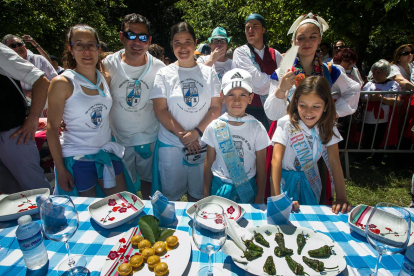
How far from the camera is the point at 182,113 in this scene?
2.56m

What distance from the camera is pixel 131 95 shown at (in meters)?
2.59

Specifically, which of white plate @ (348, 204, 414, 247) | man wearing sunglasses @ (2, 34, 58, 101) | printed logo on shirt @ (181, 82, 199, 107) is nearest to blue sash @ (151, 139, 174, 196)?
printed logo on shirt @ (181, 82, 199, 107)

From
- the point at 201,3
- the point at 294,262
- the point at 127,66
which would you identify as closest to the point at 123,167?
the point at 127,66

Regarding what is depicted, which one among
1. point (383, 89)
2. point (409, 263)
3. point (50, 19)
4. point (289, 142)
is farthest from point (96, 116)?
point (50, 19)

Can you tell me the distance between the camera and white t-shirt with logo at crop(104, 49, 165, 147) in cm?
257

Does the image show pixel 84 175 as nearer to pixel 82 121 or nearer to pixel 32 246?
pixel 82 121

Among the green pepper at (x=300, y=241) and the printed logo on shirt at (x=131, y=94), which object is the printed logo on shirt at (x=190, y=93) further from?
the green pepper at (x=300, y=241)

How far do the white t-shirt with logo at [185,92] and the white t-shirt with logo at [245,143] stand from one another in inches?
16.2

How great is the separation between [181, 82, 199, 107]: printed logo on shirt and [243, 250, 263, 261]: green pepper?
1641mm

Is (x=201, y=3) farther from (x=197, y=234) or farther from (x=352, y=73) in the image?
(x=197, y=234)

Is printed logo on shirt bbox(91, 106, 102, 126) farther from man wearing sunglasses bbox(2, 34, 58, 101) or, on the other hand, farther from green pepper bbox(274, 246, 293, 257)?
man wearing sunglasses bbox(2, 34, 58, 101)

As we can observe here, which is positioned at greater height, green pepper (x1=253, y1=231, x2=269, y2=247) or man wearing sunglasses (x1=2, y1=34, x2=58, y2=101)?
man wearing sunglasses (x1=2, y1=34, x2=58, y2=101)

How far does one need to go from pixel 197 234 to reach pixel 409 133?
5.45m

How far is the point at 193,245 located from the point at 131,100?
1742 mm
